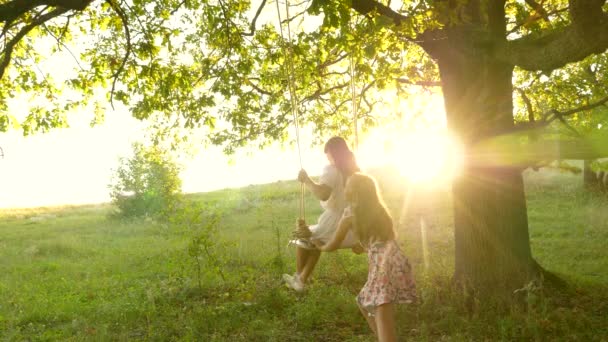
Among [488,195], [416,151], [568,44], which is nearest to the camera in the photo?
[568,44]

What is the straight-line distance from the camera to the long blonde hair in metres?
5.42

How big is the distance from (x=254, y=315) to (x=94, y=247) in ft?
49.7

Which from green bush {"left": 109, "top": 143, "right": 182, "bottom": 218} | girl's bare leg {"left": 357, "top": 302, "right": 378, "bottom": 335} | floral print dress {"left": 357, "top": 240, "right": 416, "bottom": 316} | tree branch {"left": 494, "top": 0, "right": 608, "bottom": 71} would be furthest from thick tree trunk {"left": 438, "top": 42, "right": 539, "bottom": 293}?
green bush {"left": 109, "top": 143, "right": 182, "bottom": 218}

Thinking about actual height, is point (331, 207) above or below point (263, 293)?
above

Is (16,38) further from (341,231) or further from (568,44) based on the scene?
(568,44)

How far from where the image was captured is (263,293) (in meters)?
9.20

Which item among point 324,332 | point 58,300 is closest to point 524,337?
point 324,332

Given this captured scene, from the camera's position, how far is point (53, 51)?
38.0ft

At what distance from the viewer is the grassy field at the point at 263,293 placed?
24.7ft

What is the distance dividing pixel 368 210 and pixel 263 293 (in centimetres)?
428

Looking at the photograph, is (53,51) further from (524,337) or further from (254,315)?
(524,337)

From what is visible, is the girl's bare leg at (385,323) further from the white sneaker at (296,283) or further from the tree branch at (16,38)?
the tree branch at (16,38)

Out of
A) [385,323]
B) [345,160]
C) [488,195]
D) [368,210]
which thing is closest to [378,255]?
[368,210]

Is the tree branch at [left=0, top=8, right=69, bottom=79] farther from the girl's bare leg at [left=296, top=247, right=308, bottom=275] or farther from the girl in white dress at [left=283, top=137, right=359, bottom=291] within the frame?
the girl's bare leg at [left=296, top=247, right=308, bottom=275]
